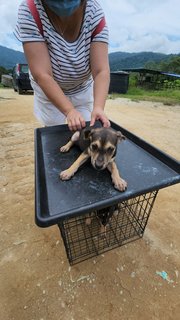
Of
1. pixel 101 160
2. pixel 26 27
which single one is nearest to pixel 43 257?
pixel 101 160

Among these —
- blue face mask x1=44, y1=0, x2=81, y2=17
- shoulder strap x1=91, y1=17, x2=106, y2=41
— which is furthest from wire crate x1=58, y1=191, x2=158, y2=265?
blue face mask x1=44, y1=0, x2=81, y2=17

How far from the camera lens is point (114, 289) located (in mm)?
1584

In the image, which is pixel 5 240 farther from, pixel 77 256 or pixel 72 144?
pixel 72 144

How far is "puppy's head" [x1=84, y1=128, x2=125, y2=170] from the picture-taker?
135cm

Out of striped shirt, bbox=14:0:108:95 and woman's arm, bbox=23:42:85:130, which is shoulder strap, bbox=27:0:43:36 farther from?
woman's arm, bbox=23:42:85:130

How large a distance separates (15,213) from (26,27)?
1.67 metres

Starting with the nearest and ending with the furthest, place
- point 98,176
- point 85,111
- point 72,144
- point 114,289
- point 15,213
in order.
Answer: point 98,176
point 114,289
point 72,144
point 85,111
point 15,213

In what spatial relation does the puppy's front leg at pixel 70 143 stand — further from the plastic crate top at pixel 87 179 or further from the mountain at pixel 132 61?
the mountain at pixel 132 61

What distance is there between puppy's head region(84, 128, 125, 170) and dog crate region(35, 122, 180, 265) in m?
0.13

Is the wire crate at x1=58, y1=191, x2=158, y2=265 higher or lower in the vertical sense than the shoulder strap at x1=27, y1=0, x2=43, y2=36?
lower

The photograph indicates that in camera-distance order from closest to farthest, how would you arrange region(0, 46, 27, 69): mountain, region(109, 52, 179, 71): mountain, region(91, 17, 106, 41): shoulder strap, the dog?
1. region(91, 17, 106, 41): shoulder strap
2. the dog
3. region(109, 52, 179, 71): mountain
4. region(0, 46, 27, 69): mountain

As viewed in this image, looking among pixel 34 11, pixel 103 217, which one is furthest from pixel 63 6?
pixel 103 217

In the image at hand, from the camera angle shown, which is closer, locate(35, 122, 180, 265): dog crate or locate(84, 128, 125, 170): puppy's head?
locate(35, 122, 180, 265): dog crate

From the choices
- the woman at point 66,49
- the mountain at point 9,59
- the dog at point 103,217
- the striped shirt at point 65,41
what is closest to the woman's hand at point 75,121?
the woman at point 66,49
